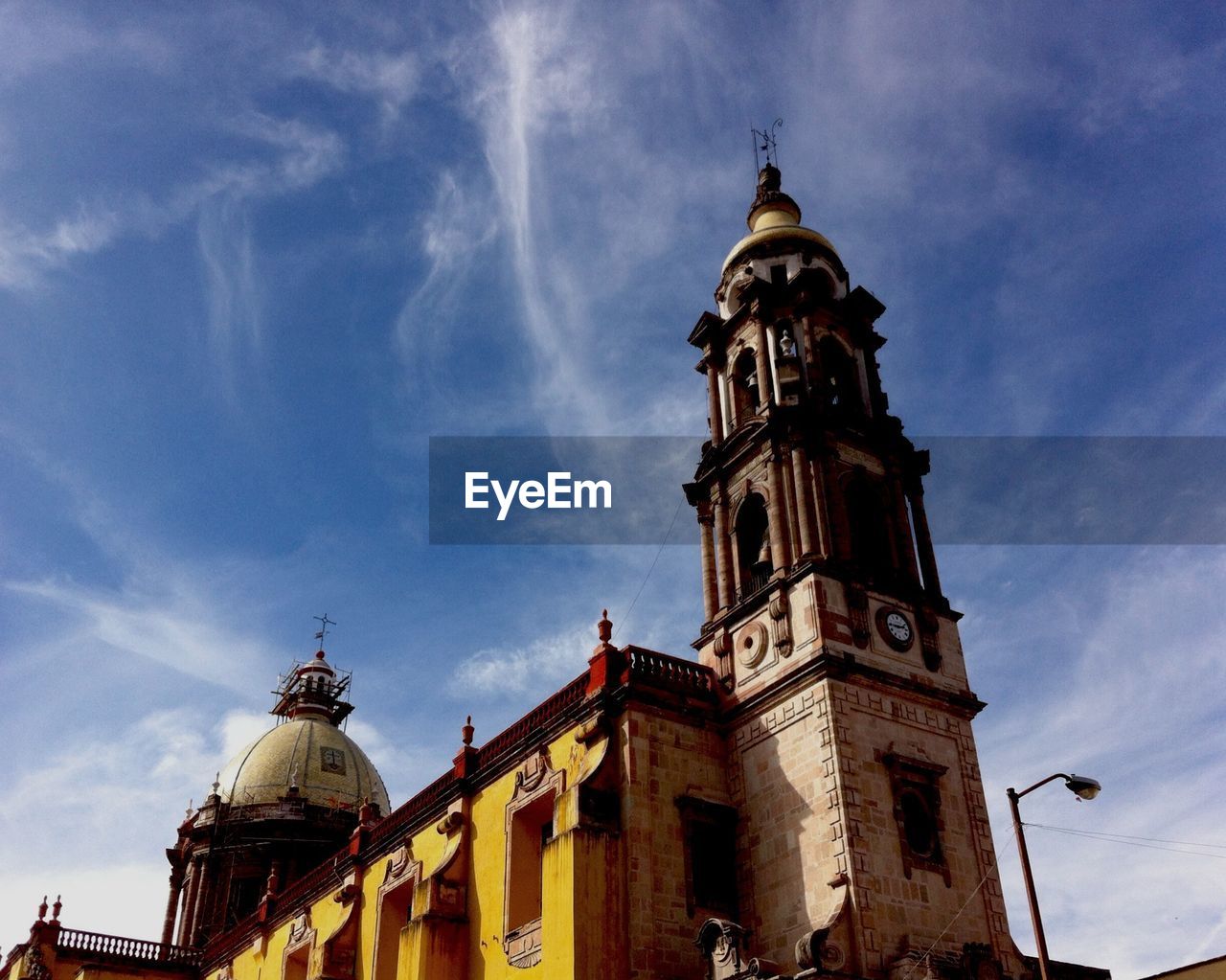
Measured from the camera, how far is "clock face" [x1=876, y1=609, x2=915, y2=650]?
78.5ft

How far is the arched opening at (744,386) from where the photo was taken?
28281mm

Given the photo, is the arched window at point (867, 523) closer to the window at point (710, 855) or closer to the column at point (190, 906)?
the window at point (710, 855)

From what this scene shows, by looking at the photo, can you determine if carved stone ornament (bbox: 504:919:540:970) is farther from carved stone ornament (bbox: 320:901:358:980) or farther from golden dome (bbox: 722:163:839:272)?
golden dome (bbox: 722:163:839:272)

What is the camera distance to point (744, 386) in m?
28.9

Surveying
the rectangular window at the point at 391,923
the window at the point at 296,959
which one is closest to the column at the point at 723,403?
the rectangular window at the point at 391,923

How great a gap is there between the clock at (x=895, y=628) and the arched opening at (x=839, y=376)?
5.21 metres

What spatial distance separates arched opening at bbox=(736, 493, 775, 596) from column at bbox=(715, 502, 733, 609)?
0.25 m

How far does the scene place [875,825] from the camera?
69.6 feet

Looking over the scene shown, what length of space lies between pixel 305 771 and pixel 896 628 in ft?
101

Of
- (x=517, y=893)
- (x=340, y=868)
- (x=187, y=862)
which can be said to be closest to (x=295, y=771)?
(x=187, y=862)

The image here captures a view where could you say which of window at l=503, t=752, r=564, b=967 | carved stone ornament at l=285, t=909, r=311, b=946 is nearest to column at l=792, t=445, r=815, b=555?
window at l=503, t=752, r=564, b=967

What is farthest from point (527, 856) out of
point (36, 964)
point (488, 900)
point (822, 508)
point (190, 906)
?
point (190, 906)

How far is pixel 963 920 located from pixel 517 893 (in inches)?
330

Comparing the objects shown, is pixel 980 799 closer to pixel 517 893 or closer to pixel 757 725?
pixel 757 725
